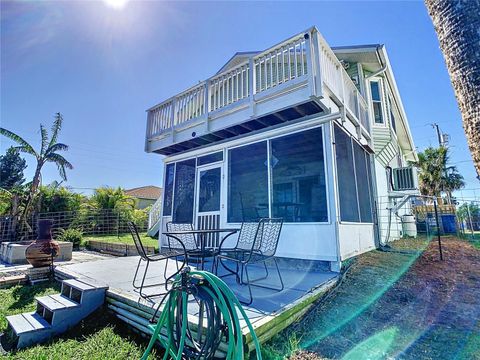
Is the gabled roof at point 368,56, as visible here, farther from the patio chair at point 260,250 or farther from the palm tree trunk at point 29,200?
the palm tree trunk at point 29,200

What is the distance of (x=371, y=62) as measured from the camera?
22.9 feet

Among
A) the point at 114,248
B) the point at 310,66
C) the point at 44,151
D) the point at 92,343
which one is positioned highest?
the point at 44,151

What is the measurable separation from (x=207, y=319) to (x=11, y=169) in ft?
102

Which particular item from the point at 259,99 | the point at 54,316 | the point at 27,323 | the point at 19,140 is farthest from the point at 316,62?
the point at 19,140

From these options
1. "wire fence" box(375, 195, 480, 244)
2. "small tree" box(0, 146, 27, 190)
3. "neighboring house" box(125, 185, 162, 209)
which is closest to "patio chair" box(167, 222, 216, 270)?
"wire fence" box(375, 195, 480, 244)

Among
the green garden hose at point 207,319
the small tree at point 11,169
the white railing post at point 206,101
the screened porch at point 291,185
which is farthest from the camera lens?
the small tree at point 11,169

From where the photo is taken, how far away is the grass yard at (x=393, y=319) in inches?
81.2

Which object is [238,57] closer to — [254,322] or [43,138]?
[254,322]

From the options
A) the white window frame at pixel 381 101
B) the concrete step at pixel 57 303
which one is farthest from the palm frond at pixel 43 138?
the white window frame at pixel 381 101

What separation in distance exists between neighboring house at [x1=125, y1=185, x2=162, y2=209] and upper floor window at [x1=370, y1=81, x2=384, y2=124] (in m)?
19.4

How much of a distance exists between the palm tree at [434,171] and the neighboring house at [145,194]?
2201cm

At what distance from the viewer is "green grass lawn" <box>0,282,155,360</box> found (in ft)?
7.29

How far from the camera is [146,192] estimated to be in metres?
27.6

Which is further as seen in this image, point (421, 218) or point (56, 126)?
point (56, 126)
